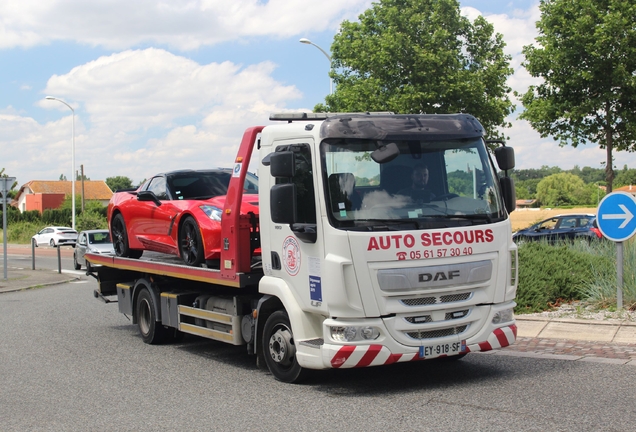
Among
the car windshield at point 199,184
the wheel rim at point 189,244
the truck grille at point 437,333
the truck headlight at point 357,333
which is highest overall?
the car windshield at point 199,184

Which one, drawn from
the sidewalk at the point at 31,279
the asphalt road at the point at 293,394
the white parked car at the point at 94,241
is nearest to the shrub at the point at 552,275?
the asphalt road at the point at 293,394

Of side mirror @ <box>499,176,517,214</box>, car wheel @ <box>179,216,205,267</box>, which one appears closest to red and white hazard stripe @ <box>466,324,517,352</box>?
side mirror @ <box>499,176,517,214</box>

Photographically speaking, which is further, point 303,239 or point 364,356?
point 303,239

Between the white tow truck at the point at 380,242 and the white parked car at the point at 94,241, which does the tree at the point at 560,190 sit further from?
the white tow truck at the point at 380,242

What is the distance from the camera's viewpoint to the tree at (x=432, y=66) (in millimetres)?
28719

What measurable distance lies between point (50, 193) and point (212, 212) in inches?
4399

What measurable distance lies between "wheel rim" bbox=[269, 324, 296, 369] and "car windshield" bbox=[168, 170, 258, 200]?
2837mm

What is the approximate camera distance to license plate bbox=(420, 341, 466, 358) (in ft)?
22.7

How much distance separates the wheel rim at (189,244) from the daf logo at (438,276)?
11.2ft

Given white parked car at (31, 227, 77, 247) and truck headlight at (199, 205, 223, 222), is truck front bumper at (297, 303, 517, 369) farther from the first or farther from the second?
white parked car at (31, 227, 77, 247)

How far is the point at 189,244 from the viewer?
9.55m

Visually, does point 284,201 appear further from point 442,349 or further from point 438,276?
point 442,349

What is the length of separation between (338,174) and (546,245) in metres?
7.76

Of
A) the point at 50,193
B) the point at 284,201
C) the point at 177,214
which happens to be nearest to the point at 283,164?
the point at 284,201
